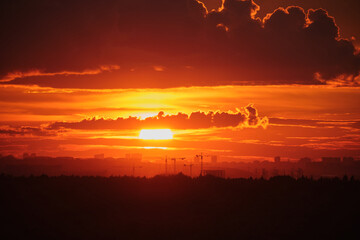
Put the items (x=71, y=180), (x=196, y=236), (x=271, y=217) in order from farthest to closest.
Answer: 1. (x=71, y=180)
2. (x=271, y=217)
3. (x=196, y=236)

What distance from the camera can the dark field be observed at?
7331cm


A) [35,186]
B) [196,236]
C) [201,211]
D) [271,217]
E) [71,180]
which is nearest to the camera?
[196,236]

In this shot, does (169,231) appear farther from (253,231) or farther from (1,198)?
(1,198)

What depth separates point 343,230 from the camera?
2862 inches

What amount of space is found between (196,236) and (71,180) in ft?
117

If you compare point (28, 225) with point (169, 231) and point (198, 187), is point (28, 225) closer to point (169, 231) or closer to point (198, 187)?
point (169, 231)

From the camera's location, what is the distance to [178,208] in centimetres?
8538

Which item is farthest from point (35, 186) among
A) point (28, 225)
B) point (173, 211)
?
point (173, 211)

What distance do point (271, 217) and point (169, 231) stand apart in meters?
15.2

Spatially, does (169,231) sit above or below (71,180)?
below

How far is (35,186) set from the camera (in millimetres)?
92188

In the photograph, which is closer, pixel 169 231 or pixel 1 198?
pixel 169 231

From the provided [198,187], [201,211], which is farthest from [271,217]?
[198,187]

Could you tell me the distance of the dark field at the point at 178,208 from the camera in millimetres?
73312
